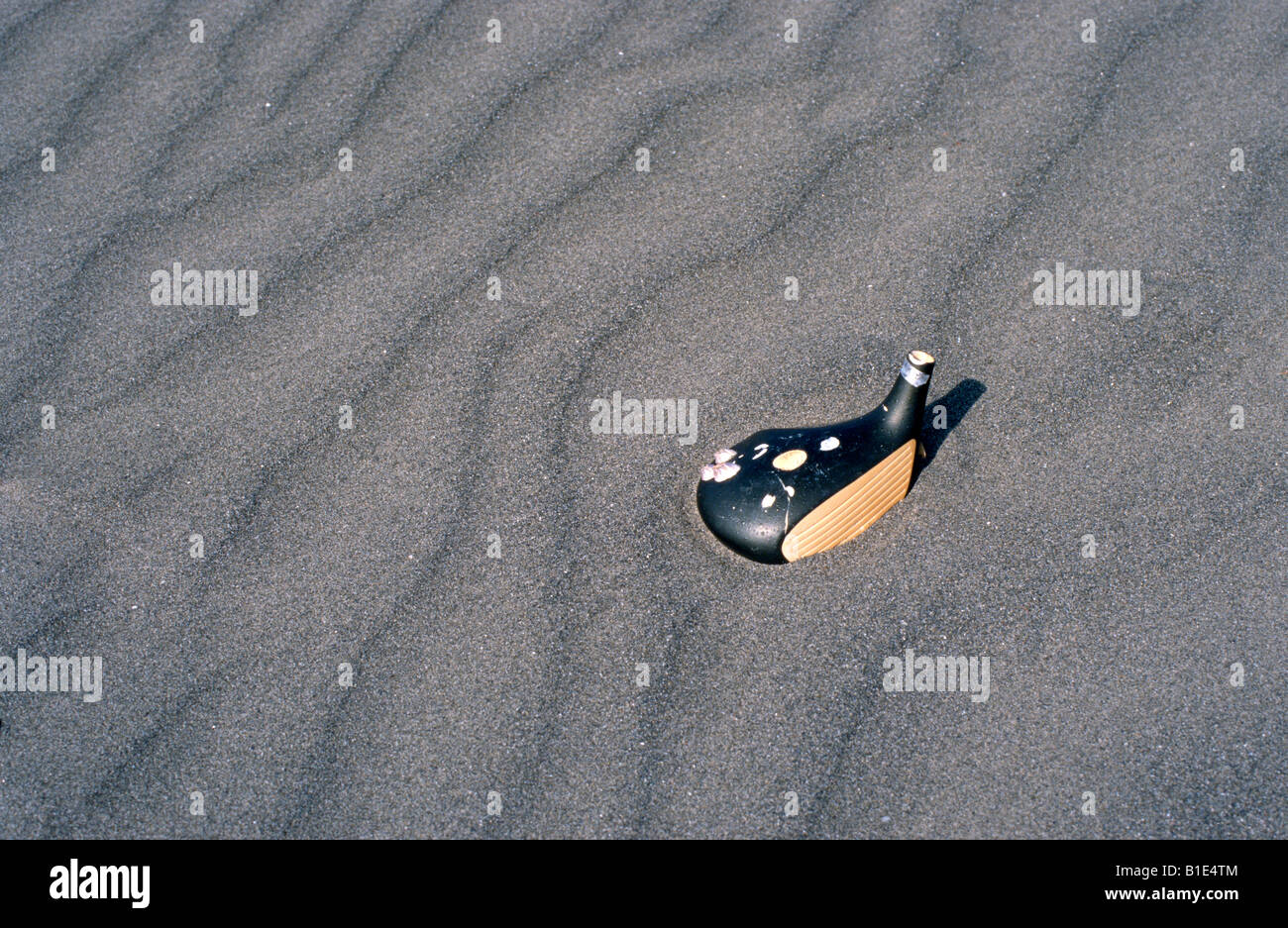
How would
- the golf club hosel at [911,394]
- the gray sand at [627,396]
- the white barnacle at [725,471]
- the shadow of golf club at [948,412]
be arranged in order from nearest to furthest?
the gray sand at [627,396] → the golf club hosel at [911,394] → the white barnacle at [725,471] → the shadow of golf club at [948,412]

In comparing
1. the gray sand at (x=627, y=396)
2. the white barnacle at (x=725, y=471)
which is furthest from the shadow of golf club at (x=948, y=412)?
the white barnacle at (x=725, y=471)

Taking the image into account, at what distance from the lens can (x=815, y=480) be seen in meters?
3.20

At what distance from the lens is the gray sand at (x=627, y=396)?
2.92 m

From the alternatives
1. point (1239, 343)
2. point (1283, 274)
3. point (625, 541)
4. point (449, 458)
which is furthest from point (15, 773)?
point (1283, 274)

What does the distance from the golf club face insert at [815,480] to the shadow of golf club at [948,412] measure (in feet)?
0.86

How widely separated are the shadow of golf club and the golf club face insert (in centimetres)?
26

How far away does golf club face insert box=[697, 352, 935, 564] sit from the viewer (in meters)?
3.19

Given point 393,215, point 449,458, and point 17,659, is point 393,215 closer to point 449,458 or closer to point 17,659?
point 449,458

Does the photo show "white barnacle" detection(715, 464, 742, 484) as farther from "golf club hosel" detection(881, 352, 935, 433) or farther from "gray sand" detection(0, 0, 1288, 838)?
"golf club hosel" detection(881, 352, 935, 433)

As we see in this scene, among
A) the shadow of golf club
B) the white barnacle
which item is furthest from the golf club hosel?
the white barnacle

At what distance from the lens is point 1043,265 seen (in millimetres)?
4051

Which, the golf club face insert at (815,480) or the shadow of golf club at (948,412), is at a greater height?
the shadow of golf club at (948,412)

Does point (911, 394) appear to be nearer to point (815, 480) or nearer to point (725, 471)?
point (815, 480)

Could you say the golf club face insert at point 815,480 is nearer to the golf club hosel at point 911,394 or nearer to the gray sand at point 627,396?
the golf club hosel at point 911,394
